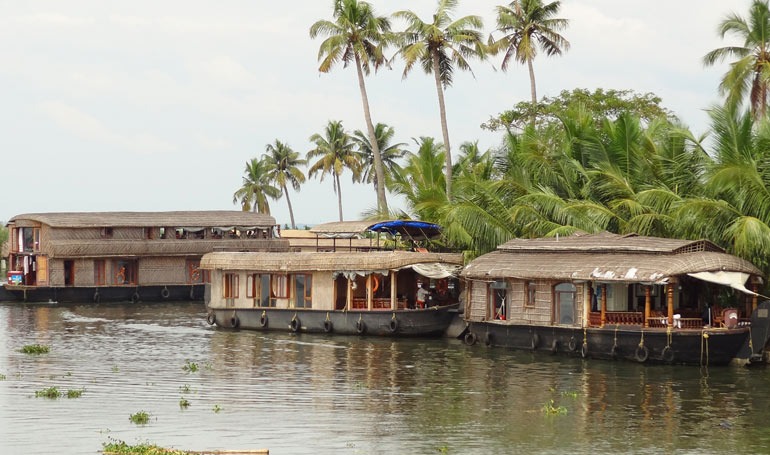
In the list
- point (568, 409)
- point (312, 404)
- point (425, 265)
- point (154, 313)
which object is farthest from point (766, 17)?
point (154, 313)

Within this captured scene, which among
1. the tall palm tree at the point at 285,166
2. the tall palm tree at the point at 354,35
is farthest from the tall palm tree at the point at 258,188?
the tall palm tree at the point at 354,35

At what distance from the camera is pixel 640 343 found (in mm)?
26516

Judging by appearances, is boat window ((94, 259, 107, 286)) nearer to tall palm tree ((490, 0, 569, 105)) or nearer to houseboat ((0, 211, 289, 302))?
houseboat ((0, 211, 289, 302))

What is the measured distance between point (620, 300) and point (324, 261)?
9.29m

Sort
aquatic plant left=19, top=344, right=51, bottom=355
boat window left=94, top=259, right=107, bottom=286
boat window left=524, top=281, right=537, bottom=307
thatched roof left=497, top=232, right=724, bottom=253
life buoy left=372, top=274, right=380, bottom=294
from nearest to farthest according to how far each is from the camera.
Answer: thatched roof left=497, top=232, right=724, bottom=253 < boat window left=524, top=281, right=537, bottom=307 < aquatic plant left=19, top=344, right=51, bottom=355 < life buoy left=372, top=274, right=380, bottom=294 < boat window left=94, top=259, right=107, bottom=286

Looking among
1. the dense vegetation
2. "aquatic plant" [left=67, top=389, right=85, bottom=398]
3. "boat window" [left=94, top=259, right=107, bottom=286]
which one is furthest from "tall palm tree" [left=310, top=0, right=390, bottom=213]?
"aquatic plant" [left=67, top=389, right=85, bottom=398]

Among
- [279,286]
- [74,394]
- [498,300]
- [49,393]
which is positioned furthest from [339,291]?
[49,393]

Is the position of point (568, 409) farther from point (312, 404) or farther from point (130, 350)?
point (130, 350)

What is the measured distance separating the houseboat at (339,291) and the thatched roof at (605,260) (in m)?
2.53

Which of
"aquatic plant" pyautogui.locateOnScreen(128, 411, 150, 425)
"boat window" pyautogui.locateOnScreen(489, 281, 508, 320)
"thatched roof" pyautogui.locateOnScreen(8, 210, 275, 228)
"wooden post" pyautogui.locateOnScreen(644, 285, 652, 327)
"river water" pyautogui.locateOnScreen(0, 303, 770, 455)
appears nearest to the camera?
"river water" pyautogui.locateOnScreen(0, 303, 770, 455)

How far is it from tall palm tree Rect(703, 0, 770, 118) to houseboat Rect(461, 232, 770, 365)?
8385mm

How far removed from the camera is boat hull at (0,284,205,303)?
4788 cm

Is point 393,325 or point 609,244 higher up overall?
point 609,244

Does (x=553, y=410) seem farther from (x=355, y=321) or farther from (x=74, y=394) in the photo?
(x=355, y=321)
